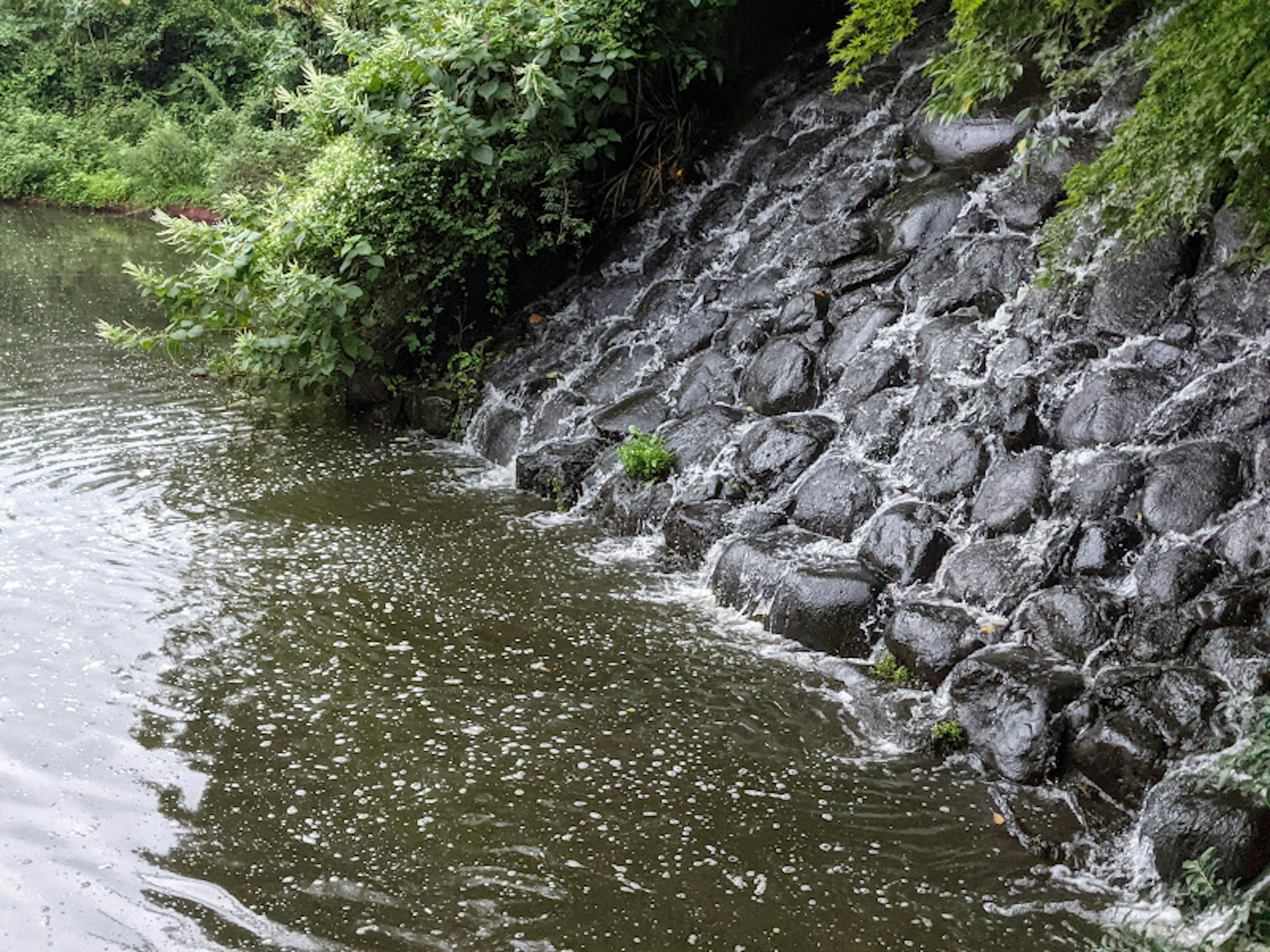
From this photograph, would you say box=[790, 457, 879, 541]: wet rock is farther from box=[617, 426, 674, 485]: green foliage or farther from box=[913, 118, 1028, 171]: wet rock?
box=[913, 118, 1028, 171]: wet rock

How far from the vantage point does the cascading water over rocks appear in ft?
15.9

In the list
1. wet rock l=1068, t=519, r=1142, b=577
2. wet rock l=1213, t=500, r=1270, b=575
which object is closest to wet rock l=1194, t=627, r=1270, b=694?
wet rock l=1213, t=500, r=1270, b=575

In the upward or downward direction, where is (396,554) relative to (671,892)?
upward

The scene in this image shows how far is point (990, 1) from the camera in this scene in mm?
5613

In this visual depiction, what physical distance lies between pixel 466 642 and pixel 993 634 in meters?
2.74

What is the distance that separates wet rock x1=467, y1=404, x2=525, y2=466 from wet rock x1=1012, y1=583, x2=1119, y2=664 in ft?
15.9

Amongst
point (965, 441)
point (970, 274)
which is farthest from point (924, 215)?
point (965, 441)

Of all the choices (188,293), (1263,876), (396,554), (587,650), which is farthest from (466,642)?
(188,293)

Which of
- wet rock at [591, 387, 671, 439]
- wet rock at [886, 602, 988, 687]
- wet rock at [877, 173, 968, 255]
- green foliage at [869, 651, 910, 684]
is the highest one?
wet rock at [877, 173, 968, 255]

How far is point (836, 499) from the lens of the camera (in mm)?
6809

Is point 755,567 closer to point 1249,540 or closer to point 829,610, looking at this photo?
point 829,610

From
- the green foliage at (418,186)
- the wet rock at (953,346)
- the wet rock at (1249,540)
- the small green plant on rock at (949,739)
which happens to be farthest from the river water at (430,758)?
the wet rock at (953,346)

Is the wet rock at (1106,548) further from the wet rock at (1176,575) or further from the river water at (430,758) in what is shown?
the river water at (430,758)

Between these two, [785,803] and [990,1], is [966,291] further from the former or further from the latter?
[785,803]
